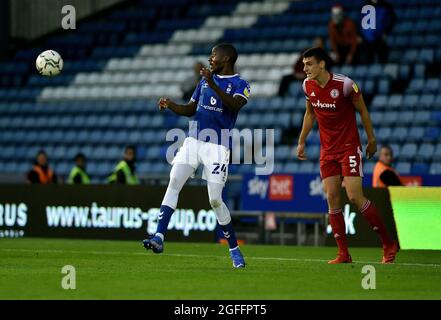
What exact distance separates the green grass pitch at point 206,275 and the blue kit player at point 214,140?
491 millimetres

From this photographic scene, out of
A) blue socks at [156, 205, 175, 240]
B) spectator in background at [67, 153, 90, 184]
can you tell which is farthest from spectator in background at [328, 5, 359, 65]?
blue socks at [156, 205, 175, 240]

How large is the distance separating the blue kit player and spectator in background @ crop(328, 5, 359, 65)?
40.6 ft

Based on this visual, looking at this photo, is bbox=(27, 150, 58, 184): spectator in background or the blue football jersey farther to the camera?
bbox=(27, 150, 58, 184): spectator in background

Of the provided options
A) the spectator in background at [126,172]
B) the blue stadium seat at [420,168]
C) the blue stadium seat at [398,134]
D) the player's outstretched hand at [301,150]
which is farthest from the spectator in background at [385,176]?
the player's outstretched hand at [301,150]

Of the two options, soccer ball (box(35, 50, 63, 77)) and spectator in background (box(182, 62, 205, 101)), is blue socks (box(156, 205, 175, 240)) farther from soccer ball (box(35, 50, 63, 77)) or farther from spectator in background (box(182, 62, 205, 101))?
spectator in background (box(182, 62, 205, 101))

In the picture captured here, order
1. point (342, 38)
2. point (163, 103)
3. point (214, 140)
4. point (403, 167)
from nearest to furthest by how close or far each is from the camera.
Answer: point (163, 103) → point (214, 140) → point (403, 167) → point (342, 38)

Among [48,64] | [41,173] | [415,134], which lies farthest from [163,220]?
[415,134]

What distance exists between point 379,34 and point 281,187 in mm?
5784

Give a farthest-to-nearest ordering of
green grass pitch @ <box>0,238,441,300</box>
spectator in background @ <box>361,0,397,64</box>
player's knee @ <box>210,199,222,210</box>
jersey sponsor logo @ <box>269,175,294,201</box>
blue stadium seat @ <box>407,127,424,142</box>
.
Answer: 1. spectator in background @ <box>361,0,397,64</box>
2. blue stadium seat @ <box>407,127,424,142</box>
3. jersey sponsor logo @ <box>269,175,294,201</box>
4. player's knee @ <box>210,199,222,210</box>
5. green grass pitch @ <box>0,238,441,300</box>

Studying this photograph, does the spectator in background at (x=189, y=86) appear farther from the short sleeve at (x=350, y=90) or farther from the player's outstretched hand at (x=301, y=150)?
the short sleeve at (x=350, y=90)

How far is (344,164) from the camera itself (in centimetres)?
1234

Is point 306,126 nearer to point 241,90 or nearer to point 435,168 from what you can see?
point 241,90

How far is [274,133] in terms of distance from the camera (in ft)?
79.2

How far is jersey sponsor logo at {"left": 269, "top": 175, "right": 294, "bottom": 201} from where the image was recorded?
19.6 m
